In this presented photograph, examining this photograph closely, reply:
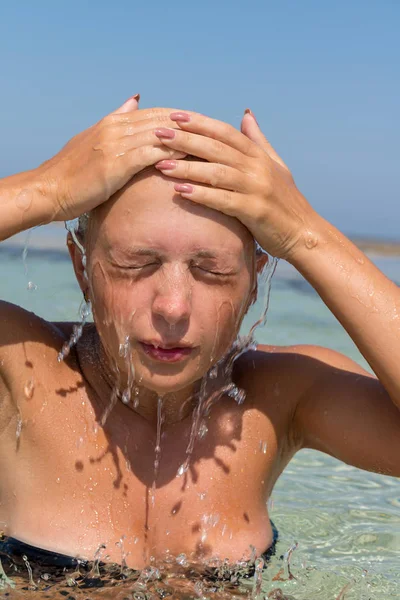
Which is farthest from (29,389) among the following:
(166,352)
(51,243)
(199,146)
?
(51,243)

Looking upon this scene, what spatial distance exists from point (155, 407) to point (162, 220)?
77 centimetres

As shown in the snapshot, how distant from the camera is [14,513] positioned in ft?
9.18

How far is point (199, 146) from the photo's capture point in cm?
238

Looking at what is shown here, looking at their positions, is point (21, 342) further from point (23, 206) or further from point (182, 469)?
point (182, 469)

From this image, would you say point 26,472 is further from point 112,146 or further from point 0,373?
point 112,146

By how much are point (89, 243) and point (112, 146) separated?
346mm

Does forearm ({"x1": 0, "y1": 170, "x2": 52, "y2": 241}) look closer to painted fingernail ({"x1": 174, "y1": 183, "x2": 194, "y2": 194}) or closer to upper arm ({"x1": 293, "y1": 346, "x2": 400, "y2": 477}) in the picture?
painted fingernail ({"x1": 174, "y1": 183, "x2": 194, "y2": 194})

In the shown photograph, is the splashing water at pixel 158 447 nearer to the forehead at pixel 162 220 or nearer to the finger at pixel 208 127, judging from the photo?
the forehead at pixel 162 220

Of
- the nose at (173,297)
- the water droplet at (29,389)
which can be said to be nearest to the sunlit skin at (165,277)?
the nose at (173,297)

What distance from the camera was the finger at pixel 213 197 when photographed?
2.38 m

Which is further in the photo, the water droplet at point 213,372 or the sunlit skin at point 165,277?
the water droplet at point 213,372

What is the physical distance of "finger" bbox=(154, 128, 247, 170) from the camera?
2.38 metres

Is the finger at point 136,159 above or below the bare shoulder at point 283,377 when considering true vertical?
above

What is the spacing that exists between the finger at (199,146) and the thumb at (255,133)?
0.85ft
